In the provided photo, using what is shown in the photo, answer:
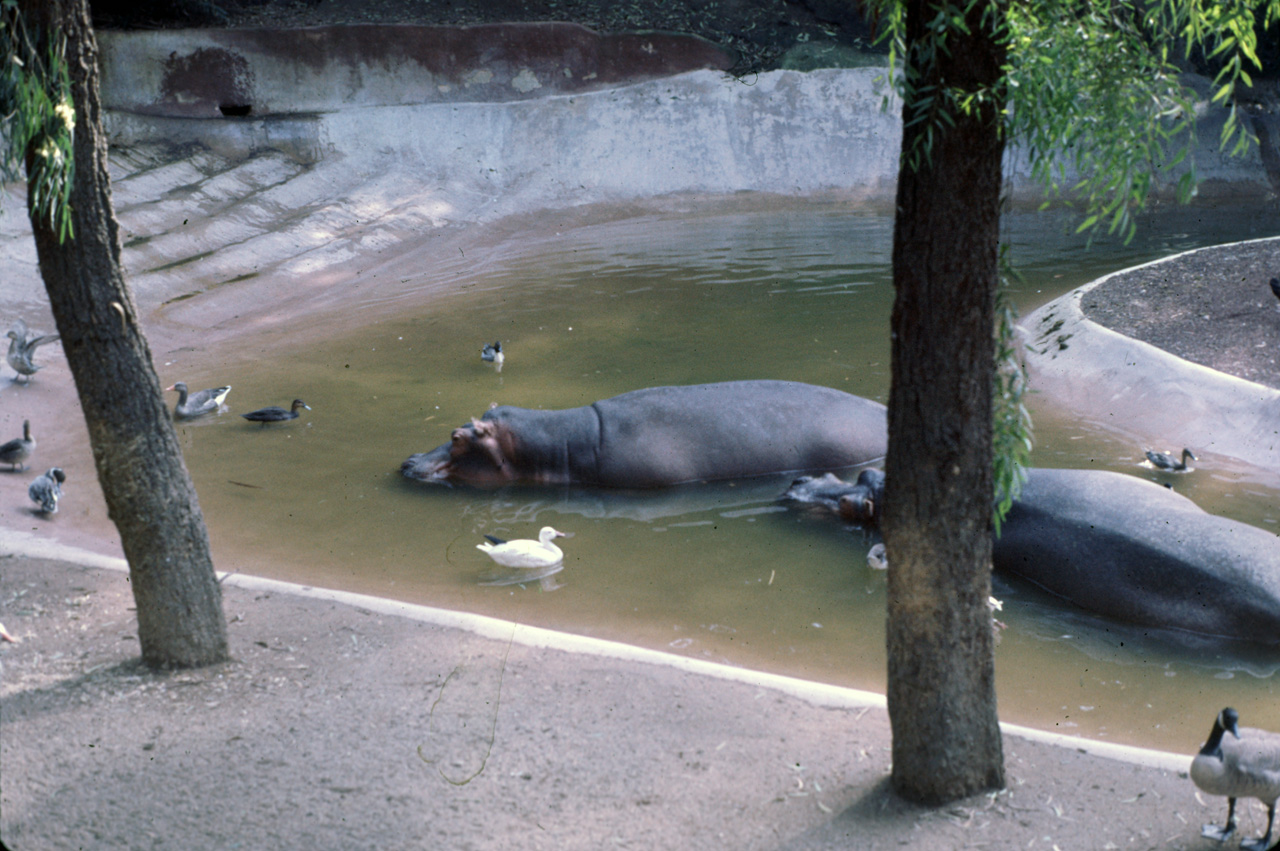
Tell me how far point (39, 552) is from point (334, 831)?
3646 mm

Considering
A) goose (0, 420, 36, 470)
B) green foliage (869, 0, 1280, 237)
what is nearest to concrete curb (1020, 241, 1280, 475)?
green foliage (869, 0, 1280, 237)

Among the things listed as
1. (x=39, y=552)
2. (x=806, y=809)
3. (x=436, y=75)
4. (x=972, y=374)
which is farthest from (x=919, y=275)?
(x=436, y=75)

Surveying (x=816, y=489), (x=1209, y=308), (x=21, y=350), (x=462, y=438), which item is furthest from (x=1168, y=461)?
(x=21, y=350)

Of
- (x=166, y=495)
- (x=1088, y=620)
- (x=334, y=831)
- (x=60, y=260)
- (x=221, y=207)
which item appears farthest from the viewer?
(x=221, y=207)

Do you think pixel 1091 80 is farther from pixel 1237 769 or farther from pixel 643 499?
pixel 643 499

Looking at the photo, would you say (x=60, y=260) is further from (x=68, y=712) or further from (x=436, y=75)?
(x=436, y=75)

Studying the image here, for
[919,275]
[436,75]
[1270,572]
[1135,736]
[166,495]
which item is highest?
[436,75]

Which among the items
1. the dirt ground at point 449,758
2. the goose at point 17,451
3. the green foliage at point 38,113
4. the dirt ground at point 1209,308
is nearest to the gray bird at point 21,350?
the goose at point 17,451

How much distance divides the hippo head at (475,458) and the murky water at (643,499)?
0.14 m

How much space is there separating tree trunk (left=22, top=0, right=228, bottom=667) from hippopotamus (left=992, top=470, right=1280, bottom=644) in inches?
185

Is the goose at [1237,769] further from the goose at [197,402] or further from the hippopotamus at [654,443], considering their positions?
the goose at [197,402]

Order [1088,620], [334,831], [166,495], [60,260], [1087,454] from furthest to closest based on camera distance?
1. [1087,454]
2. [1088,620]
3. [166,495]
4. [60,260]
5. [334,831]

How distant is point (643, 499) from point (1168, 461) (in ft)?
12.8

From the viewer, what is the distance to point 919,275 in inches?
141
